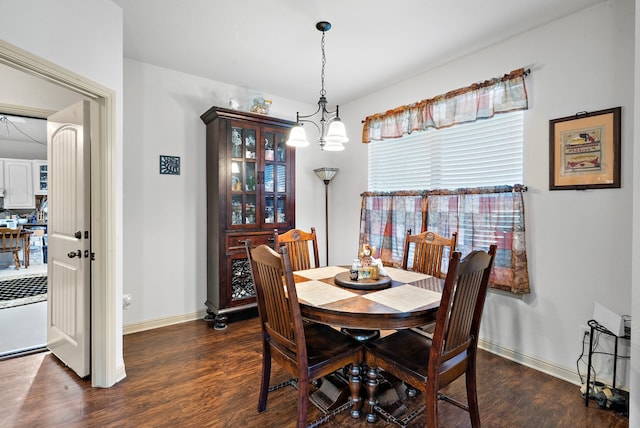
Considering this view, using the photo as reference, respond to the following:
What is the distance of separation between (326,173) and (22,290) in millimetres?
4483

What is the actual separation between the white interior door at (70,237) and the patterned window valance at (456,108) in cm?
272

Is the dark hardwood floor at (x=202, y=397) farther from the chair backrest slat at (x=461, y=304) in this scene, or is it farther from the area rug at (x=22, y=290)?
the area rug at (x=22, y=290)

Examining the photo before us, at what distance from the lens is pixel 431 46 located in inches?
106

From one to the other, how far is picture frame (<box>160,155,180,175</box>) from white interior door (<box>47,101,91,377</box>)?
0.85 metres

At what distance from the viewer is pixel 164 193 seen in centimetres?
322

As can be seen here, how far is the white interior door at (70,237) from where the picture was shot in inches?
87.1

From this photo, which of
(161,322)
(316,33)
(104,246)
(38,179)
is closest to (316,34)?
(316,33)

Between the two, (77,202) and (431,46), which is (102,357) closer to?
(77,202)

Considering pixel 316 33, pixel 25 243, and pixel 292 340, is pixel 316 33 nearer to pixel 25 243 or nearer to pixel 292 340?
pixel 292 340

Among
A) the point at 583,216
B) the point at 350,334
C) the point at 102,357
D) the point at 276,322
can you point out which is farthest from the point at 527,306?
the point at 102,357

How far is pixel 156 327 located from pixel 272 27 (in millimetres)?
2967

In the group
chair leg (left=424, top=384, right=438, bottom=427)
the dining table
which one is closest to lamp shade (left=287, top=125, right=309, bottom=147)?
the dining table

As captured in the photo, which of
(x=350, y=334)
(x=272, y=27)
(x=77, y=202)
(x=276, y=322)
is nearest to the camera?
(x=276, y=322)

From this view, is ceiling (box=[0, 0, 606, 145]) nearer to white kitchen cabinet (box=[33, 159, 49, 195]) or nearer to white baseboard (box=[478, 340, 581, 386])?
white baseboard (box=[478, 340, 581, 386])
